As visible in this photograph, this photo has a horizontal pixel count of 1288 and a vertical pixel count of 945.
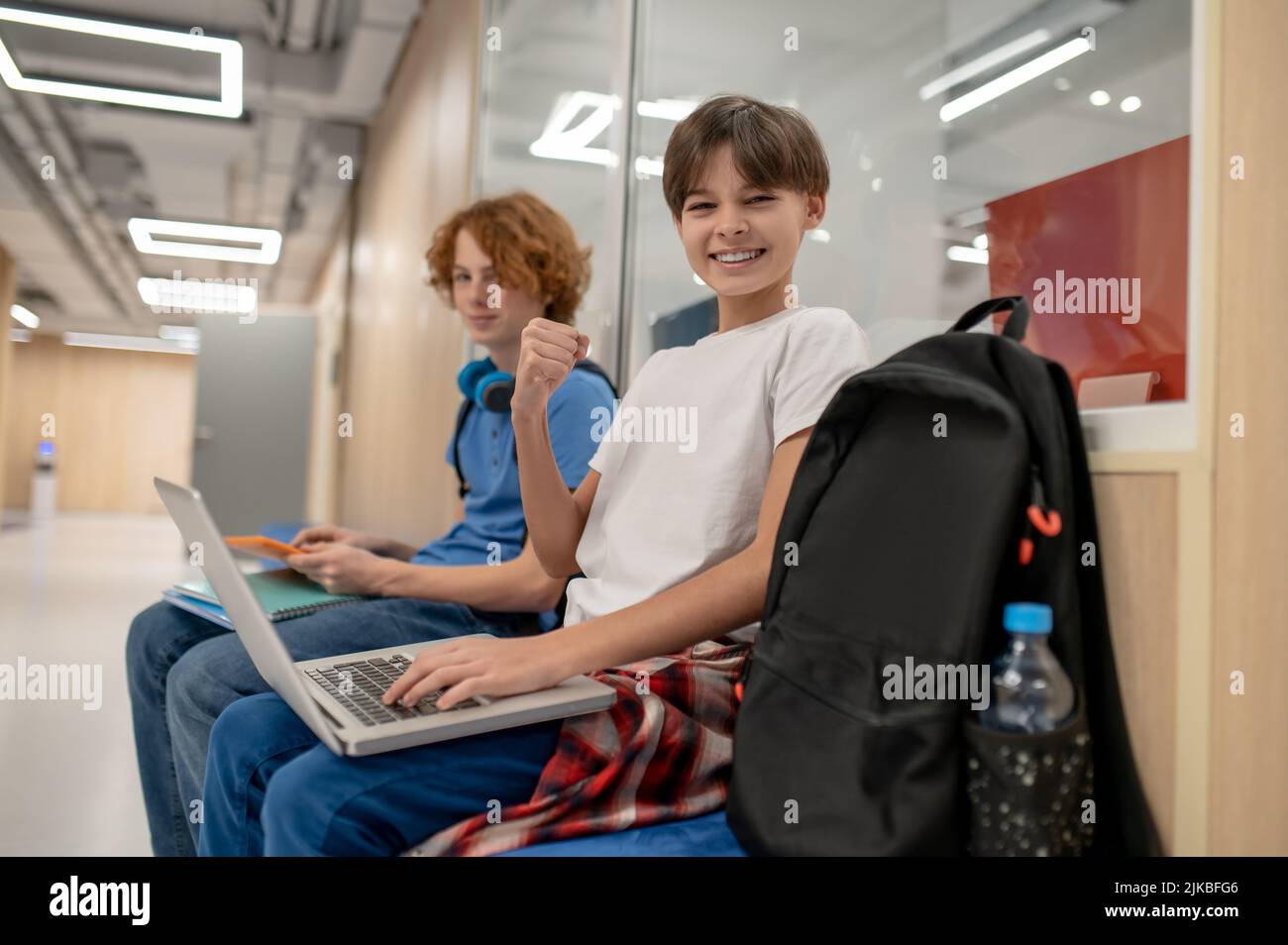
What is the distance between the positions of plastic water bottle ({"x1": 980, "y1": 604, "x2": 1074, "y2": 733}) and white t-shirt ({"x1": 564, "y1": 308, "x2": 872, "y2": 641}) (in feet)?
1.15

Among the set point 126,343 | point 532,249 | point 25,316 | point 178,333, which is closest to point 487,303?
point 532,249

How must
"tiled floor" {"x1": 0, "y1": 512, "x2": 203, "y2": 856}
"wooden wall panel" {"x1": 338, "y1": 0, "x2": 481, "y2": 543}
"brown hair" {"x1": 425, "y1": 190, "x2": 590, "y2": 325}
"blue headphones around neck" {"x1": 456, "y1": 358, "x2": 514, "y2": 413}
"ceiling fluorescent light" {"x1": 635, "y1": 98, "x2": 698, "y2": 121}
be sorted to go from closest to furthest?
1. "blue headphones around neck" {"x1": 456, "y1": 358, "x2": 514, "y2": 413}
2. "brown hair" {"x1": 425, "y1": 190, "x2": 590, "y2": 325}
3. "tiled floor" {"x1": 0, "y1": 512, "x2": 203, "y2": 856}
4. "ceiling fluorescent light" {"x1": 635, "y1": 98, "x2": 698, "y2": 121}
5. "wooden wall panel" {"x1": 338, "y1": 0, "x2": 481, "y2": 543}

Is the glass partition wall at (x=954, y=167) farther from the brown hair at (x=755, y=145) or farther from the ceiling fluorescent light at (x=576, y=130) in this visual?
the brown hair at (x=755, y=145)

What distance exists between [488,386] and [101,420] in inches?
650

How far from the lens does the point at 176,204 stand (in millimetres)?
7277

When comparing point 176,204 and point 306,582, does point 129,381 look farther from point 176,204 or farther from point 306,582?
point 306,582

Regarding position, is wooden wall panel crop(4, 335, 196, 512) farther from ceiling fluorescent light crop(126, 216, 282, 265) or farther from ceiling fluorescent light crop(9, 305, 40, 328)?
ceiling fluorescent light crop(126, 216, 282, 265)

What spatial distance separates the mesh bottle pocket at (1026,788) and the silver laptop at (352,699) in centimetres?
35

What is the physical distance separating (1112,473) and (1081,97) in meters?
0.60

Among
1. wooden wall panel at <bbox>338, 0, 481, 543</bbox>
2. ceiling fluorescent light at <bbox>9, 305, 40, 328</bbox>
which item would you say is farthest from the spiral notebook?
ceiling fluorescent light at <bbox>9, 305, 40, 328</bbox>

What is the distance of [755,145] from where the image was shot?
1087 millimetres

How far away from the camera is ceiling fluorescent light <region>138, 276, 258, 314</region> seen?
9.07 meters

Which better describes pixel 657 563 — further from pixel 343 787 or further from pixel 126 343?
pixel 126 343

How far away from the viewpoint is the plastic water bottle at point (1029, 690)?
2.34 feet
